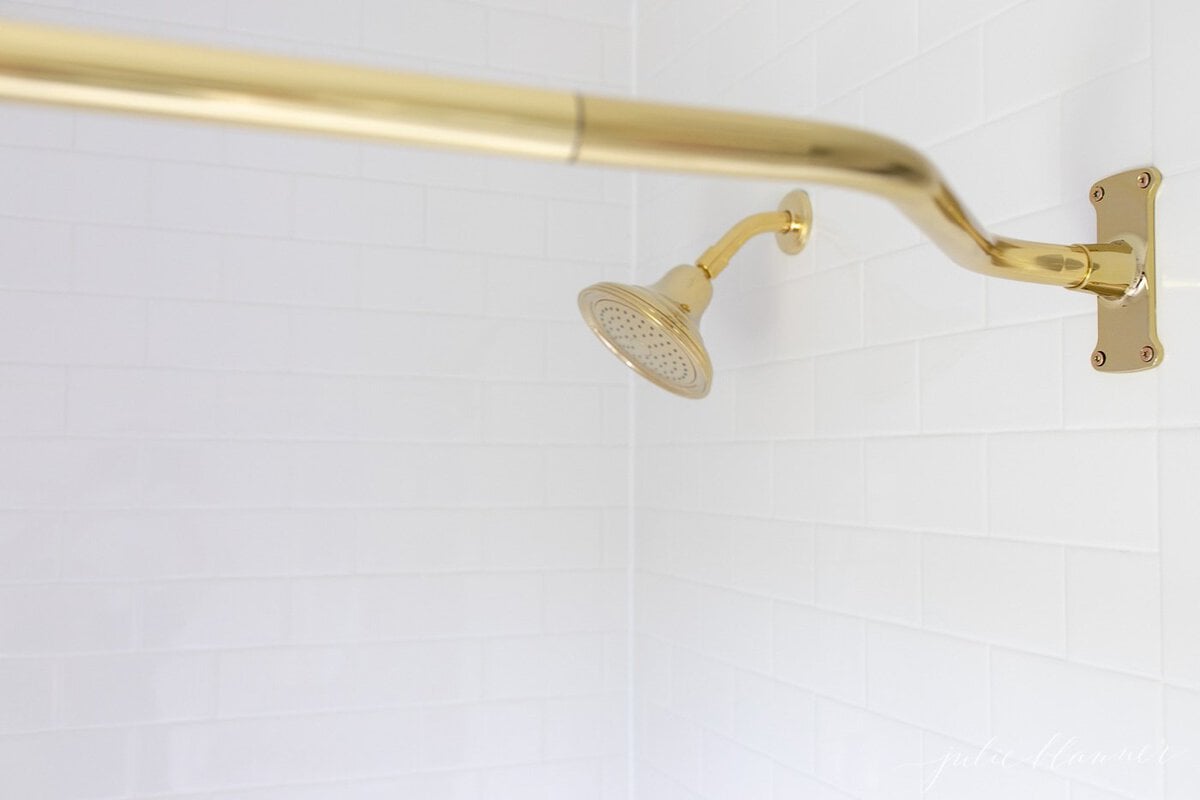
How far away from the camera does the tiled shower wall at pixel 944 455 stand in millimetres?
737

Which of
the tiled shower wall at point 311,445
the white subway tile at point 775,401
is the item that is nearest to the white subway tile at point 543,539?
the tiled shower wall at point 311,445

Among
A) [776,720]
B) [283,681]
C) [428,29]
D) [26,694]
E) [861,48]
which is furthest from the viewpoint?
[428,29]

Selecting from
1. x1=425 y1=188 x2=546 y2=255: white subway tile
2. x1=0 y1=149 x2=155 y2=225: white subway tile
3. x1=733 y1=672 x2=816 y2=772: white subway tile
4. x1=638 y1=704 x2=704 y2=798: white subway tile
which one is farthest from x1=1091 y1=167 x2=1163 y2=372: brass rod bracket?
x1=0 y1=149 x2=155 y2=225: white subway tile

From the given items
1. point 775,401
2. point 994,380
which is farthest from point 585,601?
point 994,380

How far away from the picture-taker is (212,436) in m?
1.38

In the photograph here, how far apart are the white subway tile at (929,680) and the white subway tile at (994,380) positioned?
18 centimetres

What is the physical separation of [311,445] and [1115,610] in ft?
3.22

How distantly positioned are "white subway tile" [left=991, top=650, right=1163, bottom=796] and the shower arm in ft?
1.19

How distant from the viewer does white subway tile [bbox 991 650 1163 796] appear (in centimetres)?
74

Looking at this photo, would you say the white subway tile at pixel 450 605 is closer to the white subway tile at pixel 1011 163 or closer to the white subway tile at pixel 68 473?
the white subway tile at pixel 68 473

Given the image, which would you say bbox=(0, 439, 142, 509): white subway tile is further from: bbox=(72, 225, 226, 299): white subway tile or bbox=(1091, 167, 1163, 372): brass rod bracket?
bbox=(1091, 167, 1163, 372): brass rod bracket

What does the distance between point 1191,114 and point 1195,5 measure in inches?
2.7

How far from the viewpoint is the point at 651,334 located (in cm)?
101

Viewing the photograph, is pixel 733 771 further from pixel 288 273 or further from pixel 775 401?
pixel 288 273
